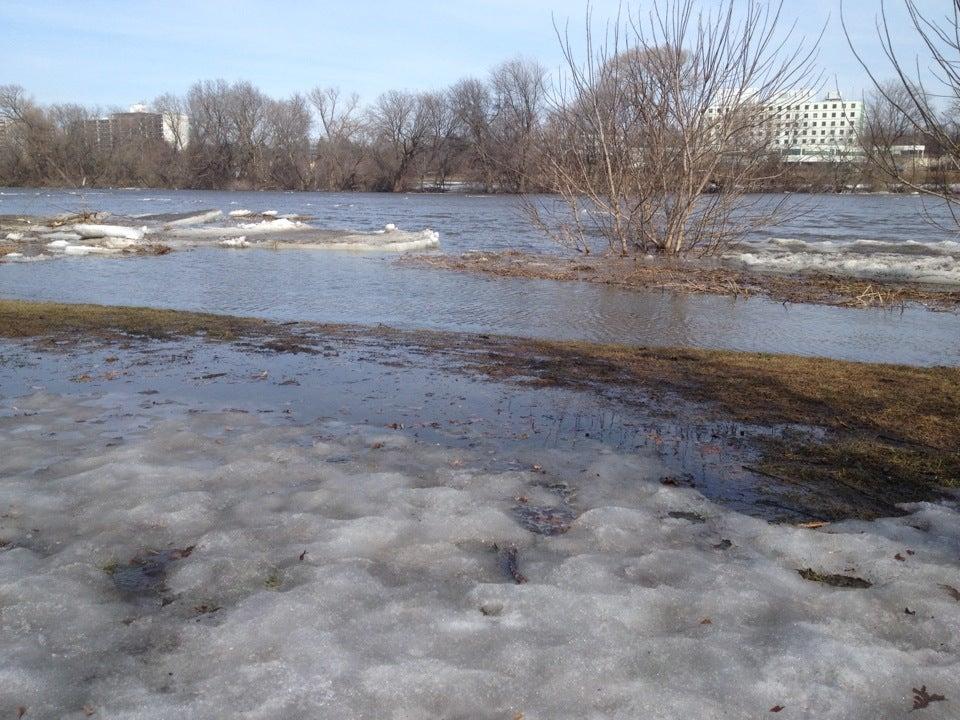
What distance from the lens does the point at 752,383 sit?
5.97 m

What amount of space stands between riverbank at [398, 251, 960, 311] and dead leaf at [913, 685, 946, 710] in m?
9.63

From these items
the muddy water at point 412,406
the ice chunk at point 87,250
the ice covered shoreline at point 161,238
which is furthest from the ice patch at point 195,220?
the muddy water at point 412,406

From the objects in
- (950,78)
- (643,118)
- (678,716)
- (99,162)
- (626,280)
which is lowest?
(678,716)

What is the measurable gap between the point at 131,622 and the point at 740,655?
6.56 feet

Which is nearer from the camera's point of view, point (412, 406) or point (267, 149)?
point (412, 406)

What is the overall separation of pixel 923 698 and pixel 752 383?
3807mm

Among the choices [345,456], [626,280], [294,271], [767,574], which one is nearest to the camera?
[767,574]

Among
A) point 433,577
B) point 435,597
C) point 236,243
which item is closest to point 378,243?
point 236,243

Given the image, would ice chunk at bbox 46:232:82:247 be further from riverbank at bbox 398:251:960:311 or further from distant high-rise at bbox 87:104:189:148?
distant high-rise at bbox 87:104:189:148

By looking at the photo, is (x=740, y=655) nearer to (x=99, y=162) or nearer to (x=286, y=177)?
(x=286, y=177)

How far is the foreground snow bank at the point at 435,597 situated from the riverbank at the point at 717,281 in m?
8.67

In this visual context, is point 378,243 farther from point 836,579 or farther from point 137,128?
point 137,128

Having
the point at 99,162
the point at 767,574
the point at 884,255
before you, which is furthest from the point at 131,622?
the point at 99,162

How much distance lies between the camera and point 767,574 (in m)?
3.05
